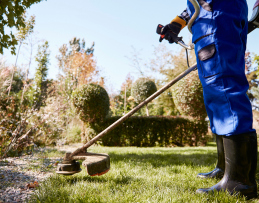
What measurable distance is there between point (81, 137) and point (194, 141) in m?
4.61

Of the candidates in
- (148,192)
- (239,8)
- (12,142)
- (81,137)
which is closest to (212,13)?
(239,8)

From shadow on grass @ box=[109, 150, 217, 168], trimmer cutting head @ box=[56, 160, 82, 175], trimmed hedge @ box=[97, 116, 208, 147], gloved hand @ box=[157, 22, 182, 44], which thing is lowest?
shadow on grass @ box=[109, 150, 217, 168]

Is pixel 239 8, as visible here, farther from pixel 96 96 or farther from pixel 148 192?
pixel 96 96

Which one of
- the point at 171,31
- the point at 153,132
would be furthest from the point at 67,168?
the point at 153,132

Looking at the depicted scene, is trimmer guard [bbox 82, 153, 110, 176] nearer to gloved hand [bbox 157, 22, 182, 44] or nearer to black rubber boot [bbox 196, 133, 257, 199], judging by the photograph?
black rubber boot [bbox 196, 133, 257, 199]

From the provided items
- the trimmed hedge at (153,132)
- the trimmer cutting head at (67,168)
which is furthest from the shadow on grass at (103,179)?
the trimmed hedge at (153,132)

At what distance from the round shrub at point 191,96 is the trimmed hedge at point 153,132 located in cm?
41

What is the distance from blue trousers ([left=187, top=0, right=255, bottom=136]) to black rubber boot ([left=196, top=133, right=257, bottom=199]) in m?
0.07

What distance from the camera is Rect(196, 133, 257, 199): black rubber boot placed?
131 cm

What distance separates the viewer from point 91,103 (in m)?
6.74

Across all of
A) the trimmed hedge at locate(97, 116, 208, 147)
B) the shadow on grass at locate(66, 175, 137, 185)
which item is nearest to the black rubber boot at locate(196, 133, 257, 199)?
the shadow on grass at locate(66, 175, 137, 185)

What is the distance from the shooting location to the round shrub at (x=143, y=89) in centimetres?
1047

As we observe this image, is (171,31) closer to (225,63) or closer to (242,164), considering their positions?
(225,63)

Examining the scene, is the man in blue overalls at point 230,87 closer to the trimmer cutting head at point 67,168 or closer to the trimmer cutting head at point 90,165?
the trimmer cutting head at point 90,165
